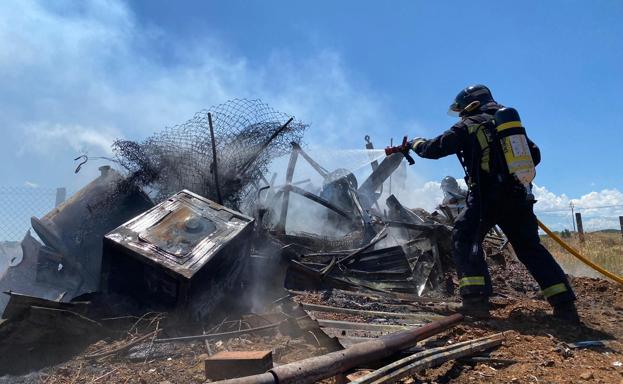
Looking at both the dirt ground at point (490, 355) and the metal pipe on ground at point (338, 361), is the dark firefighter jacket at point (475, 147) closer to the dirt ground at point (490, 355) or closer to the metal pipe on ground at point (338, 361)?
the dirt ground at point (490, 355)

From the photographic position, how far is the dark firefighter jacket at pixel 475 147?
3.76 metres

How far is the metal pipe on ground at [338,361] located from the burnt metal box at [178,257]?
5.65 feet

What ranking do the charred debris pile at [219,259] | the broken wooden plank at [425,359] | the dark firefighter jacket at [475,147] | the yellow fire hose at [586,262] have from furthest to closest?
the yellow fire hose at [586,262]
the dark firefighter jacket at [475,147]
the charred debris pile at [219,259]
the broken wooden plank at [425,359]

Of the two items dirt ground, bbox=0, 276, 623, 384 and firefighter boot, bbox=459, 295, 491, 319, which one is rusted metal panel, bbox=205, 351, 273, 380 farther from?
firefighter boot, bbox=459, 295, 491, 319

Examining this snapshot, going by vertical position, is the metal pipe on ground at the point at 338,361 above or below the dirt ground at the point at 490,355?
above

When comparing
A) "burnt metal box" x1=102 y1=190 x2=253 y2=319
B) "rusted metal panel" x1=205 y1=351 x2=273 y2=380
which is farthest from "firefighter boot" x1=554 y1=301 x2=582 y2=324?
"burnt metal box" x1=102 y1=190 x2=253 y2=319

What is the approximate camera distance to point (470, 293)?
3562 millimetres

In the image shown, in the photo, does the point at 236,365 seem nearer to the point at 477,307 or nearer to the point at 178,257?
the point at 178,257

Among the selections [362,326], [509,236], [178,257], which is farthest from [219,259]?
[509,236]

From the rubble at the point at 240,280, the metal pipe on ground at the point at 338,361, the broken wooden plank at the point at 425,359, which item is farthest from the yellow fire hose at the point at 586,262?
the metal pipe on ground at the point at 338,361

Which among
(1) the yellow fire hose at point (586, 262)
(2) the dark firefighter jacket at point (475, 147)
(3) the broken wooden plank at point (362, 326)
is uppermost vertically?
(2) the dark firefighter jacket at point (475, 147)

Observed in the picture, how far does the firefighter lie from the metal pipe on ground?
3.51 feet

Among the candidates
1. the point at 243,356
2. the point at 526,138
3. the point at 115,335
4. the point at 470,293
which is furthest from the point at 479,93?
the point at 115,335

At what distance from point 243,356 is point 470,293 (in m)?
2.15
